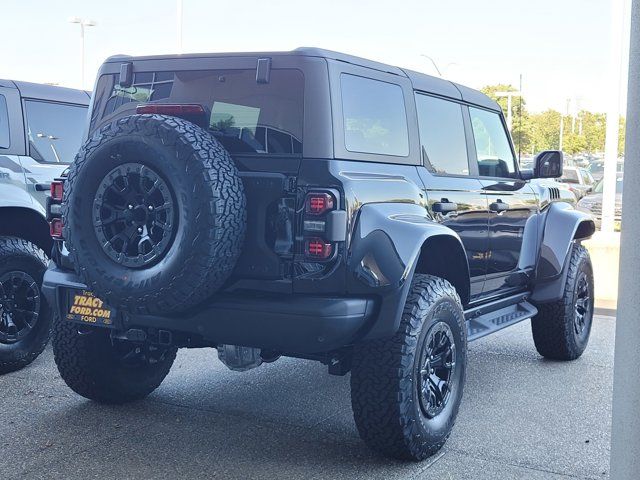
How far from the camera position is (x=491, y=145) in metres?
5.82

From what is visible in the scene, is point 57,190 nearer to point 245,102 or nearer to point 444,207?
point 245,102

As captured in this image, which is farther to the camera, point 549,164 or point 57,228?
point 549,164

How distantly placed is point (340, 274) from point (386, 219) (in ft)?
1.28

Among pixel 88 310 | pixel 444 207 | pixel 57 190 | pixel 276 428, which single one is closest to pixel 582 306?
pixel 444 207

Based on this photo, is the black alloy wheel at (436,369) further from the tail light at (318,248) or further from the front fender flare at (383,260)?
the tail light at (318,248)

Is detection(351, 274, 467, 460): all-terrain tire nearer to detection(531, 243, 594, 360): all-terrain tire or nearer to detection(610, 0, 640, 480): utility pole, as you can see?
detection(610, 0, 640, 480): utility pole

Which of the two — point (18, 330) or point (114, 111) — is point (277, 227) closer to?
point (114, 111)

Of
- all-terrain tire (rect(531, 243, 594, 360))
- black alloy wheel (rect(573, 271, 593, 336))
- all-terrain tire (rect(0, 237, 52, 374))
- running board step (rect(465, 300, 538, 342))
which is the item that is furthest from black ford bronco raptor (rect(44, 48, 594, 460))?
black alloy wheel (rect(573, 271, 593, 336))

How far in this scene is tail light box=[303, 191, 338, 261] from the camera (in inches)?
143

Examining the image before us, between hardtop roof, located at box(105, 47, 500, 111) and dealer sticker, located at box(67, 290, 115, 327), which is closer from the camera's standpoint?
hardtop roof, located at box(105, 47, 500, 111)

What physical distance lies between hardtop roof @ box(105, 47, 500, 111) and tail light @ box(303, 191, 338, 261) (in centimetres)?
73

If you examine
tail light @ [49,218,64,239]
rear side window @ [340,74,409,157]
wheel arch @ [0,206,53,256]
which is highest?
rear side window @ [340,74,409,157]

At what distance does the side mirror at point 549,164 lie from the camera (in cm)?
580

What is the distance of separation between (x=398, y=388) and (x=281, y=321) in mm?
669
